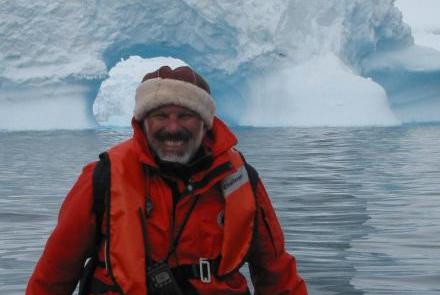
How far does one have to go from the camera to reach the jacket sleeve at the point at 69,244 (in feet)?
6.27

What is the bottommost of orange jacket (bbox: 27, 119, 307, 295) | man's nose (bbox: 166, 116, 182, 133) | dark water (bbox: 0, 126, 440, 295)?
dark water (bbox: 0, 126, 440, 295)

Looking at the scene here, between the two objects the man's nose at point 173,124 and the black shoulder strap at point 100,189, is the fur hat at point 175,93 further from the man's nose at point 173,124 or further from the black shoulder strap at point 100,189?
the black shoulder strap at point 100,189

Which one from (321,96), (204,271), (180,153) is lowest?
(204,271)

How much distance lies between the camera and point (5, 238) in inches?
240

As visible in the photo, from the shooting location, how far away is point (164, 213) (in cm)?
194

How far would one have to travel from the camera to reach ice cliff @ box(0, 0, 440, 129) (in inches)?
958

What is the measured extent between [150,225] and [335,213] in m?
5.46

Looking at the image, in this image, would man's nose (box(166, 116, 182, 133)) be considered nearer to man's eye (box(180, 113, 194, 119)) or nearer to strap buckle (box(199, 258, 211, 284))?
man's eye (box(180, 113, 194, 119))

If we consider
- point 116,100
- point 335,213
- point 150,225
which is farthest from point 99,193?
point 116,100

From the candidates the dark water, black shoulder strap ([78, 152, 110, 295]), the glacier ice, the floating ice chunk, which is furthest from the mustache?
the glacier ice

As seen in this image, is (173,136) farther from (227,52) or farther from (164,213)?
(227,52)

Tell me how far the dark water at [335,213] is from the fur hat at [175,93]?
245cm

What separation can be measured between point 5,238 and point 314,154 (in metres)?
10.1

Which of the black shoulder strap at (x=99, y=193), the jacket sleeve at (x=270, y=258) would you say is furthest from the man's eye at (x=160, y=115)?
the jacket sleeve at (x=270, y=258)
